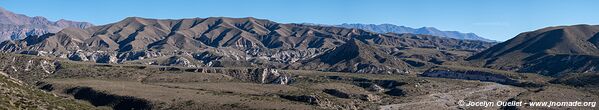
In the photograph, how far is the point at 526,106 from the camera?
17762cm

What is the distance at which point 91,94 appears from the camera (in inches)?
6880

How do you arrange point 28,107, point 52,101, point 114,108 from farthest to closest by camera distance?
point 114,108, point 52,101, point 28,107

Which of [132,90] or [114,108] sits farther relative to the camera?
[132,90]

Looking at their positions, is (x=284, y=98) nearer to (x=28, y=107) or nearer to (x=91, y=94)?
(x=91, y=94)

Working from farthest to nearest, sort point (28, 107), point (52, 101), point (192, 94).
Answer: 1. point (192, 94)
2. point (52, 101)
3. point (28, 107)

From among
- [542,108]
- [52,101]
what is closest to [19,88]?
[52,101]

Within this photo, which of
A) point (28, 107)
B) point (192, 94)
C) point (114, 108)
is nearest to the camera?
point (28, 107)

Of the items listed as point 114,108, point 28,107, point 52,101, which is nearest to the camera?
point 28,107

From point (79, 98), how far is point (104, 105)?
525 inches

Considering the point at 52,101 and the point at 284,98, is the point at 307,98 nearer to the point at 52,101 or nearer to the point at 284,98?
the point at 284,98

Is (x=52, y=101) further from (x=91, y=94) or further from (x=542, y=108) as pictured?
(x=542, y=108)

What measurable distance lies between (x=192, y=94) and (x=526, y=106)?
289 feet

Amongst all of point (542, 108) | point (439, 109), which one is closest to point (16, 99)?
point (439, 109)

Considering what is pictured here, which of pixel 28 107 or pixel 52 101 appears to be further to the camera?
pixel 52 101
